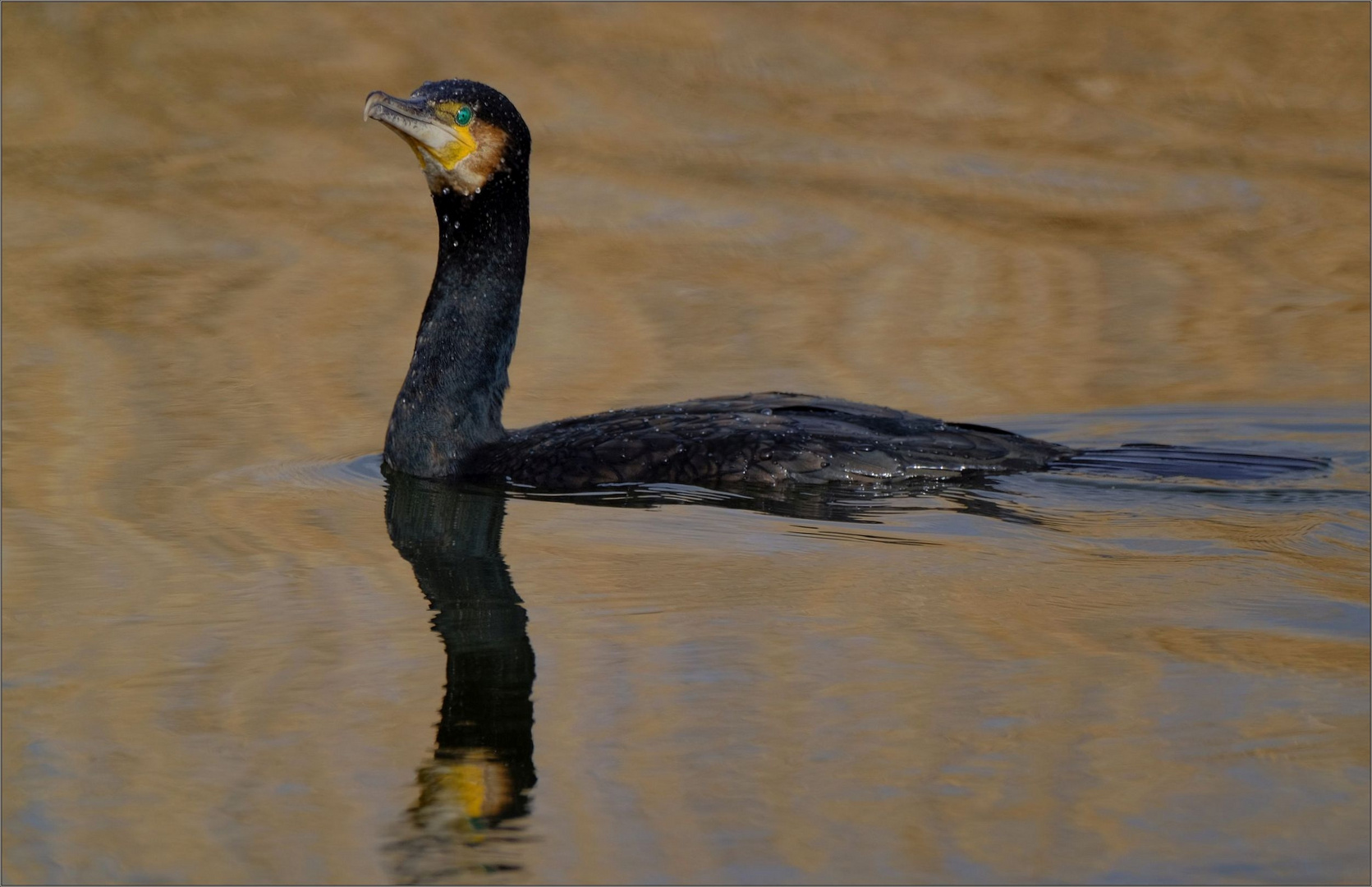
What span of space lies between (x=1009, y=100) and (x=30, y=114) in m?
6.97

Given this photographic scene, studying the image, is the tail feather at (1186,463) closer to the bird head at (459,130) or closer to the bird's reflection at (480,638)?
the bird's reflection at (480,638)

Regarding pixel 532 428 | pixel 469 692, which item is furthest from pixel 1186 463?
pixel 469 692

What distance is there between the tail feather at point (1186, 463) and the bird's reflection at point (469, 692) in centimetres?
205

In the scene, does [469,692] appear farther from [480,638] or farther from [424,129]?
[424,129]

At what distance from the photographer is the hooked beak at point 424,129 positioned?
611 centimetres

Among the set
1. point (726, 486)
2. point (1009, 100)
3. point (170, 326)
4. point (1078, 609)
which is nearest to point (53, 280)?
point (170, 326)

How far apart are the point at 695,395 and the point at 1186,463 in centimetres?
217

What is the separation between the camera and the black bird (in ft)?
20.6

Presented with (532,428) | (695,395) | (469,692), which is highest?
(695,395)

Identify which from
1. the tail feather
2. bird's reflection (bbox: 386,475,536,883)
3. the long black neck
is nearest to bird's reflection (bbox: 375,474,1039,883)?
bird's reflection (bbox: 386,475,536,883)

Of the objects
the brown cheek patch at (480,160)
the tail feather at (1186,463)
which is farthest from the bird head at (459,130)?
the tail feather at (1186,463)

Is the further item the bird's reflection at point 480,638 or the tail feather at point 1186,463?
the tail feather at point 1186,463

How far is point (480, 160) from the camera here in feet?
21.0

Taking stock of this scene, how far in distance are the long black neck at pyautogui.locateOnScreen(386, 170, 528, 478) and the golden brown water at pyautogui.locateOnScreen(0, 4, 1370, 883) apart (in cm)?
25
